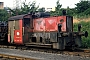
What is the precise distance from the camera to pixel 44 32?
13.8 meters

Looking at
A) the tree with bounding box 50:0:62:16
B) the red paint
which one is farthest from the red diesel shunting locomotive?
the tree with bounding box 50:0:62:16

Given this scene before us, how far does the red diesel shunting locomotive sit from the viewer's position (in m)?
12.1

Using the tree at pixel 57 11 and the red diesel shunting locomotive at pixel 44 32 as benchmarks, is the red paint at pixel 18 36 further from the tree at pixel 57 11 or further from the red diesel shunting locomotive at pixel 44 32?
the tree at pixel 57 11

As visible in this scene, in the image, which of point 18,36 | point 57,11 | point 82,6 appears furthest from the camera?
point 57,11

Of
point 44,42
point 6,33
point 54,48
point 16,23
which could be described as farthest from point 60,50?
point 6,33

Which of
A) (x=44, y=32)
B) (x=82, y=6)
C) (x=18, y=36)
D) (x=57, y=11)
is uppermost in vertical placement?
(x=82, y=6)

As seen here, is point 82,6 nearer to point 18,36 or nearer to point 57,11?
point 57,11

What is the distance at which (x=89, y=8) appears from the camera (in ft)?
103

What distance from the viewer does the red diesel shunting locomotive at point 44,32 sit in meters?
12.1

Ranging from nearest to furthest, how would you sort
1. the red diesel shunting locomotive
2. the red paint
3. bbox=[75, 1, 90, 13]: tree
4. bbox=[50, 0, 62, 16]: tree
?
1. the red diesel shunting locomotive
2. the red paint
3. bbox=[75, 1, 90, 13]: tree
4. bbox=[50, 0, 62, 16]: tree

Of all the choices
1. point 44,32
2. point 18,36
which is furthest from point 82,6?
point 44,32

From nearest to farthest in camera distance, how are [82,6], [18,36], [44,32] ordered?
[44,32]
[18,36]
[82,6]

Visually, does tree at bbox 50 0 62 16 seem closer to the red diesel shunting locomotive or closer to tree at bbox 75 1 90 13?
tree at bbox 75 1 90 13

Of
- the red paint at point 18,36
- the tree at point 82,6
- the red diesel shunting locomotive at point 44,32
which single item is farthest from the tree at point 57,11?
the red paint at point 18,36
